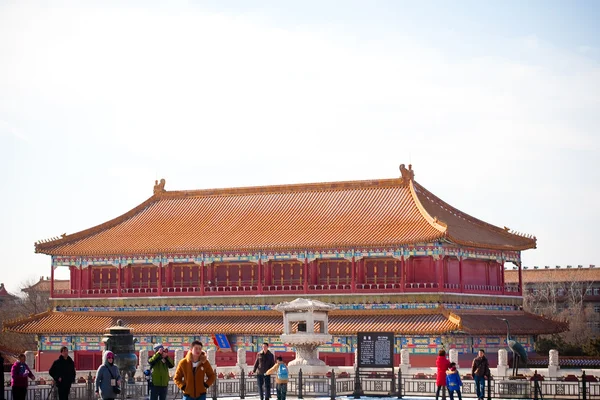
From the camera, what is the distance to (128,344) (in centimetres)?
4397

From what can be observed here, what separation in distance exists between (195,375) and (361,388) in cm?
1750

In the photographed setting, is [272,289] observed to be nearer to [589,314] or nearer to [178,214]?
[178,214]

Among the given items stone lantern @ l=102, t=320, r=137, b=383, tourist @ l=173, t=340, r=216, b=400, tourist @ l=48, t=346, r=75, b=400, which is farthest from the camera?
stone lantern @ l=102, t=320, r=137, b=383

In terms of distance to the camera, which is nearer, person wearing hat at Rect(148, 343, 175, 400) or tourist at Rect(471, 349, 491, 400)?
A: person wearing hat at Rect(148, 343, 175, 400)

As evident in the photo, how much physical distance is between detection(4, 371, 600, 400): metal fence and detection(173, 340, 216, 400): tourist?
556 inches

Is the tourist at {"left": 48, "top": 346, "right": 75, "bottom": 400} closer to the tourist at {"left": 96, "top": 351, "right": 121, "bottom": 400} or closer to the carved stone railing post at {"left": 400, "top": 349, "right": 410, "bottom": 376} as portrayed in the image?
the tourist at {"left": 96, "top": 351, "right": 121, "bottom": 400}

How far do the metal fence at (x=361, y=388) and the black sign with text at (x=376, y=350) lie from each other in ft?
1.39

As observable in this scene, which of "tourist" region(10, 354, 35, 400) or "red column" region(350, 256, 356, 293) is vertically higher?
"red column" region(350, 256, 356, 293)

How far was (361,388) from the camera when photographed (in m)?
43.7

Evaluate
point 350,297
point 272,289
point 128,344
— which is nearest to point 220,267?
point 272,289

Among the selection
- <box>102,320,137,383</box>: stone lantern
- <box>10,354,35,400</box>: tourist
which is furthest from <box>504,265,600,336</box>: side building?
<box>10,354,35,400</box>: tourist

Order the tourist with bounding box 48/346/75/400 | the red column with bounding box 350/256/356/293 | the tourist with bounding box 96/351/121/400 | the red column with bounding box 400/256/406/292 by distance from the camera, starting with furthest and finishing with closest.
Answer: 1. the red column with bounding box 350/256/356/293
2. the red column with bounding box 400/256/406/292
3. the tourist with bounding box 48/346/75/400
4. the tourist with bounding box 96/351/121/400

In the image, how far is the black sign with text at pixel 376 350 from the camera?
148 ft

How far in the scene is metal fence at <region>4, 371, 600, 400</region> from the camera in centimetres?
4274
